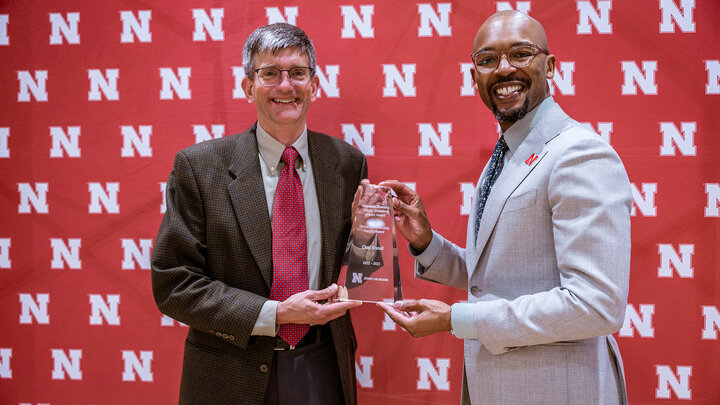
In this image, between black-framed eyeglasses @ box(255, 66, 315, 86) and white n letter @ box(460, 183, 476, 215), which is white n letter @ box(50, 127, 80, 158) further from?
white n letter @ box(460, 183, 476, 215)

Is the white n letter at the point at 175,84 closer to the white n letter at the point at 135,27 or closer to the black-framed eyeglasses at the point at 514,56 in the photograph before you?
the white n letter at the point at 135,27

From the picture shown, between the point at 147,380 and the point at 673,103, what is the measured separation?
10.0 feet

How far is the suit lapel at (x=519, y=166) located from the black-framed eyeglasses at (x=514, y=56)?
7.5 inches

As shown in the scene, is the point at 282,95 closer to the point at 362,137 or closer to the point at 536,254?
the point at 362,137

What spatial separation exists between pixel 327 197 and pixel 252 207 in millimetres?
309

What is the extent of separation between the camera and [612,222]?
154 cm

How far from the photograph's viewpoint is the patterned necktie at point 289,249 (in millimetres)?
2062

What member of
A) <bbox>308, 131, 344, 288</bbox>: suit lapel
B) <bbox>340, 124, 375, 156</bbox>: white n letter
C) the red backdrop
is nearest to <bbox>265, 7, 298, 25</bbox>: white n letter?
the red backdrop

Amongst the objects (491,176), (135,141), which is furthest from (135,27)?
(491,176)

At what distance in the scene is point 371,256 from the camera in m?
2.04

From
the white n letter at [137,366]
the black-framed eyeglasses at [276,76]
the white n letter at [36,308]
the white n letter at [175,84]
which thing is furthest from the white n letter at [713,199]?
the white n letter at [36,308]

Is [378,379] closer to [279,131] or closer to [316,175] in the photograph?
[316,175]

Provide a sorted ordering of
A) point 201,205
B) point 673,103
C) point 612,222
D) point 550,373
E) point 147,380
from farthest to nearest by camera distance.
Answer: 1. point 147,380
2. point 673,103
3. point 201,205
4. point 550,373
5. point 612,222

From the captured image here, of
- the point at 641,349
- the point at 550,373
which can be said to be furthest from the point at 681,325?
the point at 550,373
